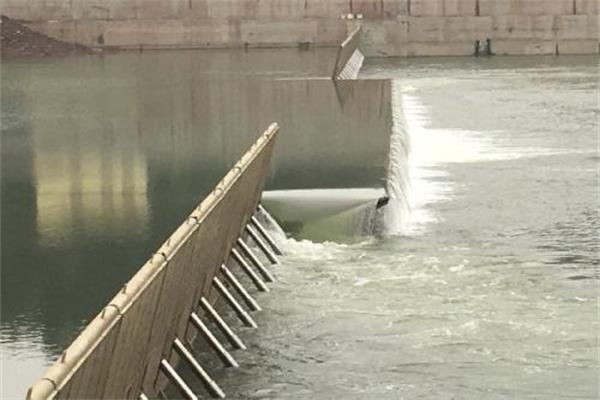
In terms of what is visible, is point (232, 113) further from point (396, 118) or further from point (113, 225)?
point (113, 225)

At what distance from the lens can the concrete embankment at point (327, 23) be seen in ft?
160

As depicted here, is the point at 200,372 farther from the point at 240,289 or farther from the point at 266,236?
the point at 266,236

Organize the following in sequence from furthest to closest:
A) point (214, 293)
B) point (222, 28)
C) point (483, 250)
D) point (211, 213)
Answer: point (222, 28)
point (483, 250)
point (214, 293)
point (211, 213)

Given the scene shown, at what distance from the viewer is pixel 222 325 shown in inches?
372

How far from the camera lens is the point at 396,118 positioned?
23.3 meters

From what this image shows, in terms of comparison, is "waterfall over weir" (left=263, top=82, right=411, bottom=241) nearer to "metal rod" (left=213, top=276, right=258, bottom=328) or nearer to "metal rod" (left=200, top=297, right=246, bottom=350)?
"metal rod" (left=213, top=276, right=258, bottom=328)

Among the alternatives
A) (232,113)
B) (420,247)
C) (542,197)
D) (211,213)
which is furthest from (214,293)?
(232,113)

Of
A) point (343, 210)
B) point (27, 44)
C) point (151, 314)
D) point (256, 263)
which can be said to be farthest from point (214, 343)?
point (27, 44)

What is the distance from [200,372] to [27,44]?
41746 mm

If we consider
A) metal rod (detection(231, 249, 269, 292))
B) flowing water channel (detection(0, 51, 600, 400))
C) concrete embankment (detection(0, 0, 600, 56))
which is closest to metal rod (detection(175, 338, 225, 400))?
flowing water channel (detection(0, 51, 600, 400))

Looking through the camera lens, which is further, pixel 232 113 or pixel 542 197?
pixel 232 113

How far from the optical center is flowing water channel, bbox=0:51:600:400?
927 cm

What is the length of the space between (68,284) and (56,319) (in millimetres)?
1245

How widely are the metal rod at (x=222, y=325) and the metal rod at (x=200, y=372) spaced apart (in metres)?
0.82
